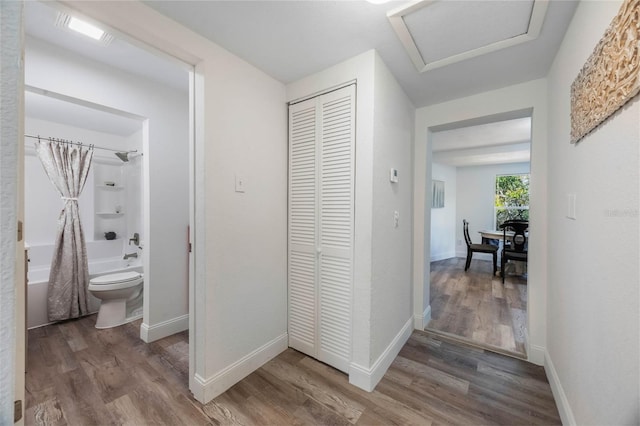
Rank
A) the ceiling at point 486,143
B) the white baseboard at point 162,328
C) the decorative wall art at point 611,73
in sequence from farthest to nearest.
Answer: the ceiling at point 486,143 → the white baseboard at point 162,328 → the decorative wall art at point 611,73

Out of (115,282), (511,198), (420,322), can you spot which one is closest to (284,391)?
(420,322)

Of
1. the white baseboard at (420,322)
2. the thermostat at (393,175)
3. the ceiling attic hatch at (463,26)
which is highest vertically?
the ceiling attic hatch at (463,26)

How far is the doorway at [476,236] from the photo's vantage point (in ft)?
8.31

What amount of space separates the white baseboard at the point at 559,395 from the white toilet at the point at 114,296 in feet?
11.7

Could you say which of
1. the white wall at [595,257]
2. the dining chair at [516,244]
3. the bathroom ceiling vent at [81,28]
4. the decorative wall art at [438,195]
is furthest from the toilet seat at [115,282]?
the decorative wall art at [438,195]

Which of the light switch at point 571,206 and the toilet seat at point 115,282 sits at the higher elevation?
the light switch at point 571,206

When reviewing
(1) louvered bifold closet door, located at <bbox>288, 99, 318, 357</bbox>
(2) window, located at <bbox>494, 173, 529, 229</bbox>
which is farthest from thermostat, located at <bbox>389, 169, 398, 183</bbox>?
(2) window, located at <bbox>494, 173, 529, 229</bbox>

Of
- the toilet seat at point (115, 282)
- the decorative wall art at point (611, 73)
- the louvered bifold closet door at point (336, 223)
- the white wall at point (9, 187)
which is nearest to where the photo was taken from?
the white wall at point (9, 187)

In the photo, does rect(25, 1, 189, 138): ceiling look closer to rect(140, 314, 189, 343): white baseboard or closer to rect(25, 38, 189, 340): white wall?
rect(25, 38, 189, 340): white wall

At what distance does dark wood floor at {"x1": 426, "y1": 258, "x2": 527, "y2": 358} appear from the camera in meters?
2.35

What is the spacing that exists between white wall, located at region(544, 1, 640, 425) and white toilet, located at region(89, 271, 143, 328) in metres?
3.50

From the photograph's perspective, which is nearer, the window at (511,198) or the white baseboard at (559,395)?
the white baseboard at (559,395)

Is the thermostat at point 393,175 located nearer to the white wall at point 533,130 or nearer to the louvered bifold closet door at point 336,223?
the louvered bifold closet door at point 336,223

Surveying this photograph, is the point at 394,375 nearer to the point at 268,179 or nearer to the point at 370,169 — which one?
the point at 370,169
